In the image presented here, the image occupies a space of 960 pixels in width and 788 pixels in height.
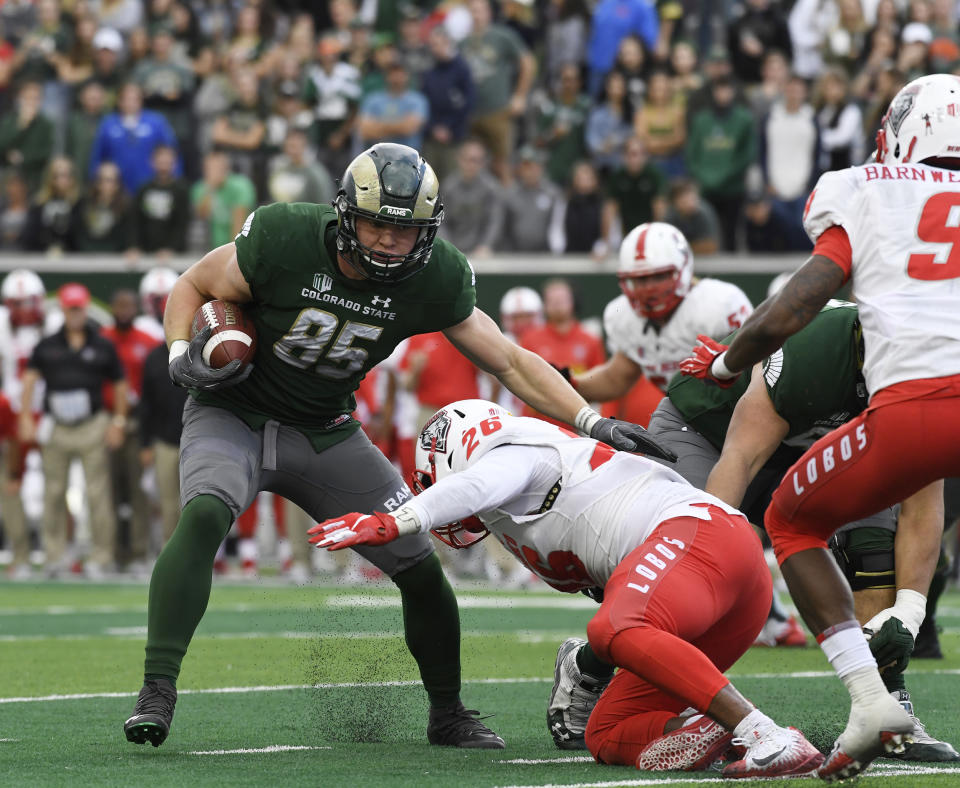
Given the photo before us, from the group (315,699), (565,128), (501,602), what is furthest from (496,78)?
(315,699)

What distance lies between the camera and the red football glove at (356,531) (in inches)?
164

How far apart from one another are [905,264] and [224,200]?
1040 centimetres

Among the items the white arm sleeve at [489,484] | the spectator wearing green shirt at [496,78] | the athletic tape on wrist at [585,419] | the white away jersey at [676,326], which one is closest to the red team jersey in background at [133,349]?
the spectator wearing green shirt at [496,78]

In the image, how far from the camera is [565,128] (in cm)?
1485

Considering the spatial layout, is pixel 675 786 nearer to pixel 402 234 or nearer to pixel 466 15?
pixel 402 234

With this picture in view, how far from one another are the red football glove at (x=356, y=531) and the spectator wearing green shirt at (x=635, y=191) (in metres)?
9.49

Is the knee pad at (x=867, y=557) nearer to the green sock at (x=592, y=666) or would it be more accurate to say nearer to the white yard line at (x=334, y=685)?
the green sock at (x=592, y=666)

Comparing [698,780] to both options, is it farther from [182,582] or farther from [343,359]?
[343,359]

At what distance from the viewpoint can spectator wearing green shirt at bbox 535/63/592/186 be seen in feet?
48.5

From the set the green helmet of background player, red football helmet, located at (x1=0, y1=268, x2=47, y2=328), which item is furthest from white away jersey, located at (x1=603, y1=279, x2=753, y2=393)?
red football helmet, located at (x1=0, y1=268, x2=47, y2=328)

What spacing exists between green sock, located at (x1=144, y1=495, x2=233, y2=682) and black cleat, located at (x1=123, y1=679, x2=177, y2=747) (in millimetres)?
54

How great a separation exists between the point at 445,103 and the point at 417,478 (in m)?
9.80

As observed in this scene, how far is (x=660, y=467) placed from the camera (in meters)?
4.86

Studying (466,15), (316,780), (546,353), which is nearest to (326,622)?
(546,353)
